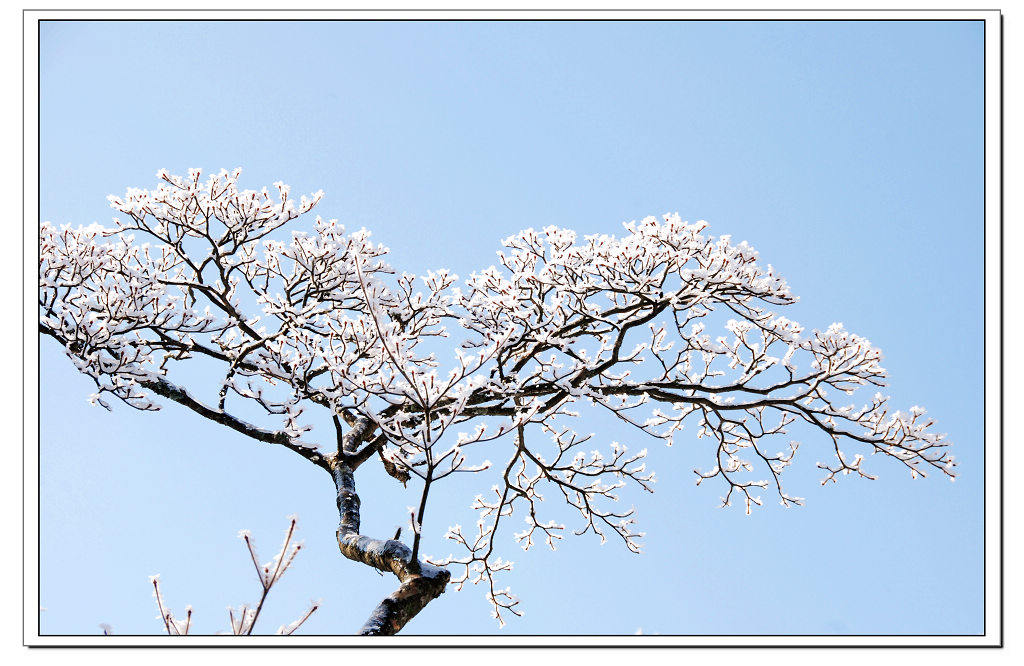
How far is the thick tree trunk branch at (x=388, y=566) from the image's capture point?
218 cm

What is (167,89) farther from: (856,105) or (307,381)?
(856,105)

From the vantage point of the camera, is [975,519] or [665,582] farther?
[665,582]

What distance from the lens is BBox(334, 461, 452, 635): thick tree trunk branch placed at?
2178 millimetres

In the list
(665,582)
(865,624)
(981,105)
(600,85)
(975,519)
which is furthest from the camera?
(600,85)

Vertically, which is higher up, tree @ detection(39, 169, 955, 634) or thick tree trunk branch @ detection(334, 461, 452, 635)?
tree @ detection(39, 169, 955, 634)

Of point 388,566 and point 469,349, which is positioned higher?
point 469,349

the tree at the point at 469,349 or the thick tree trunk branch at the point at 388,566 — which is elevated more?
the tree at the point at 469,349

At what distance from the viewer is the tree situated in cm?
241

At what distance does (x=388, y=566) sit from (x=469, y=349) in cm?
84

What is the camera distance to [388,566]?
2432 millimetres

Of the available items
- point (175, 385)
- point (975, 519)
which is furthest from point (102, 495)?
point (975, 519)

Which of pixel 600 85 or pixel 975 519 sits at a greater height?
pixel 600 85

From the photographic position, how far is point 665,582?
9.46 feet

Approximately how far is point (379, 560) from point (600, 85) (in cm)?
202
